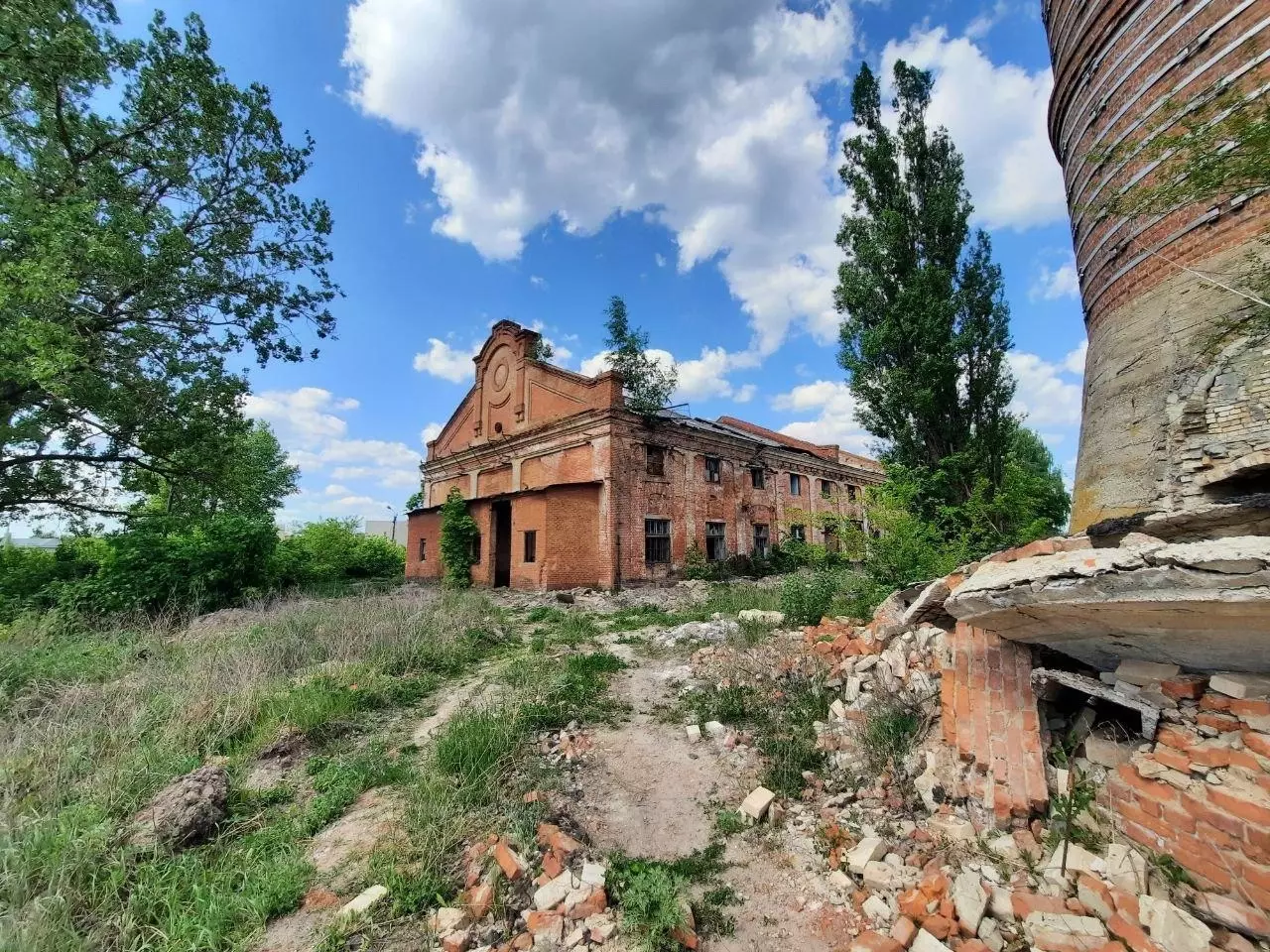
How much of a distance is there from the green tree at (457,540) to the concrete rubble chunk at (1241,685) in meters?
18.5

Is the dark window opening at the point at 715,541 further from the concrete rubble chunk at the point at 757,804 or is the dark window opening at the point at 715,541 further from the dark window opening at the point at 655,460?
the concrete rubble chunk at the point at 757,804

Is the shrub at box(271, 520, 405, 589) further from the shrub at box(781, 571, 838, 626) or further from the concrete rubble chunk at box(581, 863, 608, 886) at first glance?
the concrete rubble chunk at box(581, 863, 608, 886)

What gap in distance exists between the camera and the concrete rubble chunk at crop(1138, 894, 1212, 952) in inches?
86.3

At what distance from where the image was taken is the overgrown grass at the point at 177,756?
2.89 meters

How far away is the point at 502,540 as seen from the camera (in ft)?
63.6

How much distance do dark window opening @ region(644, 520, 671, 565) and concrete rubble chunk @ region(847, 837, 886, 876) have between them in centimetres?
1411

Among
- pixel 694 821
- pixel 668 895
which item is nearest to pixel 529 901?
pixel 668 895

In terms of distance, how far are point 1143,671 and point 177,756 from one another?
7.44 m

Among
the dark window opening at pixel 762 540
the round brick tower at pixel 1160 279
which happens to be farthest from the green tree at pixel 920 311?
the dark window opening at pixel 762 540

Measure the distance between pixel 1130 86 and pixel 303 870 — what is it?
11.6 meters

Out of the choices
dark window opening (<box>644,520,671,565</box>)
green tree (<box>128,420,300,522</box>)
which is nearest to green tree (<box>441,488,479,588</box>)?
green tree (<box>128,420,300,522</box>)

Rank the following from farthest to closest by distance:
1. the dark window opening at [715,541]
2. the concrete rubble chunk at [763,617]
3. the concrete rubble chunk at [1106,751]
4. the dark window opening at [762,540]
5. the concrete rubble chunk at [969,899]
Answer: the dark window opening at [762,540] < the dark window opening at [715,541] < the concrete rubble chunk at [763,617] < the concrete rubble chunk at [1106,751] < the concrete rubble chunk at [969,899]

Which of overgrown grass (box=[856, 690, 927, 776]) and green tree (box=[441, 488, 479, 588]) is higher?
green tree (box=[441, 488, 479, 588])

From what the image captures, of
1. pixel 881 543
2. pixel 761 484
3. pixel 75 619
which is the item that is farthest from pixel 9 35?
pixel 761 484
